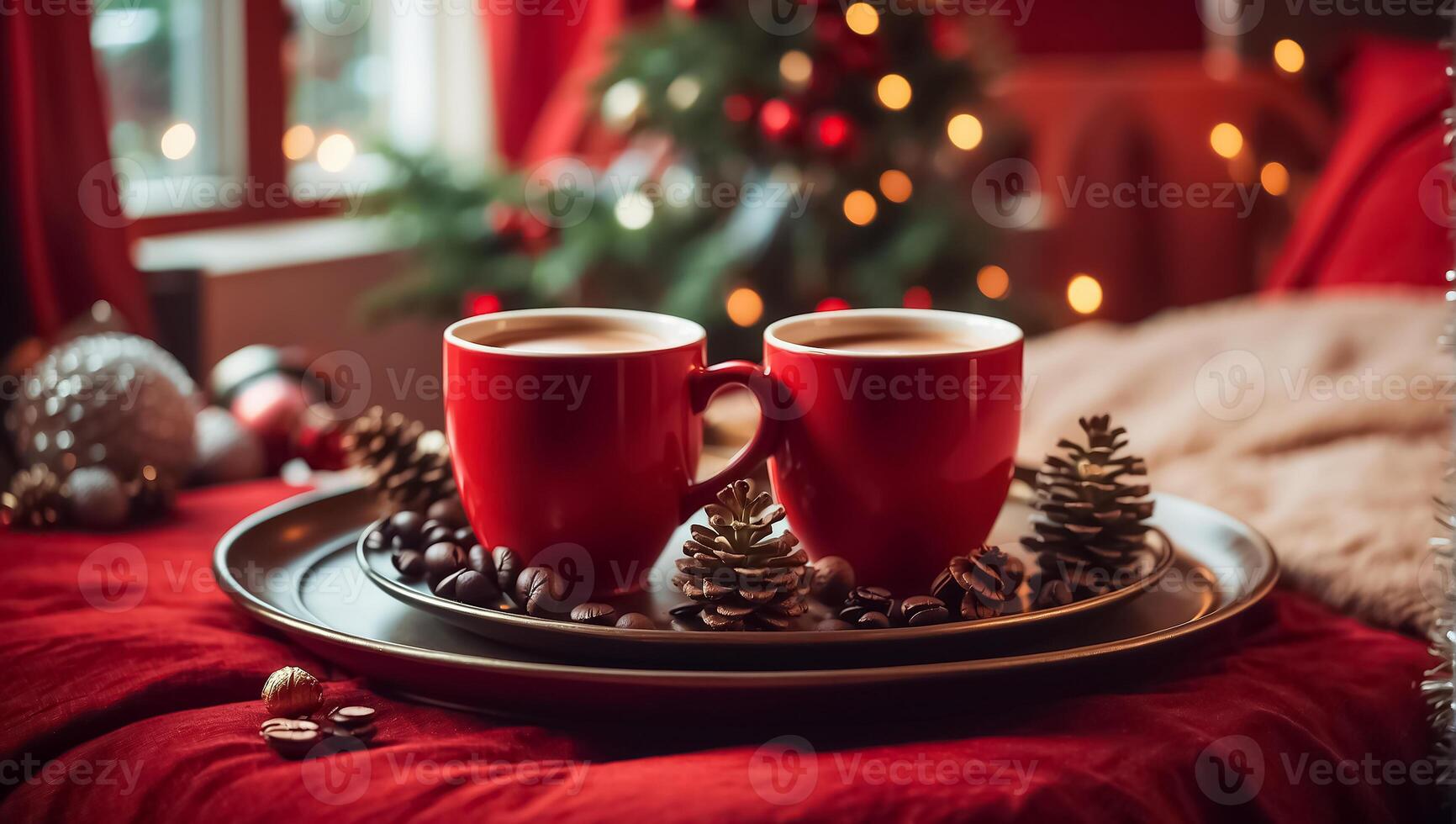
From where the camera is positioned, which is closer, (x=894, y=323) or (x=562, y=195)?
(x=894, y=323)

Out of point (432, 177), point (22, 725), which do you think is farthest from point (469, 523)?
point (432, 177)

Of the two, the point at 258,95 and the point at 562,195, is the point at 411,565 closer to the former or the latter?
the point at 562,195

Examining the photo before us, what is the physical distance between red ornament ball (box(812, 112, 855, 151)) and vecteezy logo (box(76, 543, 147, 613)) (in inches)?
48.3

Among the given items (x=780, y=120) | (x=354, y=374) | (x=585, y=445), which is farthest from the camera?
(x=354, y=374)

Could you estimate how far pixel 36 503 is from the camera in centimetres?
94

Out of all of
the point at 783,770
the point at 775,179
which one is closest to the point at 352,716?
the point at 783,770

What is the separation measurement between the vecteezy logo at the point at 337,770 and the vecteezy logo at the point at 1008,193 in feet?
7.45

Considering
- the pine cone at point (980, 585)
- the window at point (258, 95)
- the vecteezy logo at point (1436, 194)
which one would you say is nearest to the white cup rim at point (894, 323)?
the pine cone at point (980, 585)

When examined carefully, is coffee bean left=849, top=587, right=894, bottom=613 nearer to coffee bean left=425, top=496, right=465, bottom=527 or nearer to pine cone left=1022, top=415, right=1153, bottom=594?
→ pine cone left=1022, top=415, right=1153, bottom=594

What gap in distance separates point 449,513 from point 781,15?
1.36 m

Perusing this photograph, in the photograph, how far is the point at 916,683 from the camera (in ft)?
1.86

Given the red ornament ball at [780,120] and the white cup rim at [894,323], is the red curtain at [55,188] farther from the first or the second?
the white cup rim at [894,323]

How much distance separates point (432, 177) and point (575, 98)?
40 centimetres

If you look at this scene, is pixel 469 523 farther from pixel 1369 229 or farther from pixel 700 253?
pixel 1369 229
